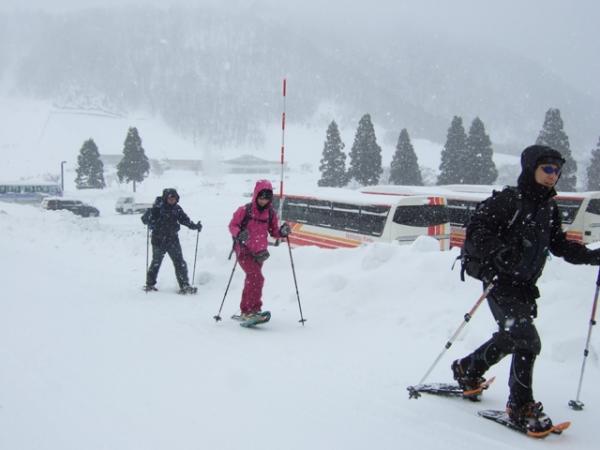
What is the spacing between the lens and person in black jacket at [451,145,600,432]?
3.37 m

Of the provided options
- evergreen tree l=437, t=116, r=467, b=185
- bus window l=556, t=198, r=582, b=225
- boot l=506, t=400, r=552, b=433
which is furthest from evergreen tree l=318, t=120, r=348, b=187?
boot l=506, t=400, r=552, b=433

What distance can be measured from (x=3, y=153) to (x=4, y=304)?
143 m

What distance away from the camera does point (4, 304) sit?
22.3 feet

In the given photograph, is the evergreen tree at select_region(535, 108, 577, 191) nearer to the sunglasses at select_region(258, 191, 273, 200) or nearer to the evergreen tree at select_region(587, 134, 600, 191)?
the evergreen tree at select_region(587, 134, 600, 191)

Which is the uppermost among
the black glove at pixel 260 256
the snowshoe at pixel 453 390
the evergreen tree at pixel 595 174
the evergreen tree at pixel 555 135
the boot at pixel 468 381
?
the evergreen tree at pixel 555 135

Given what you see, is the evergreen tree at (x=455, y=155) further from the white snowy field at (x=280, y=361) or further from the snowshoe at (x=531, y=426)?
the snowshoe at (x=531, y=426)

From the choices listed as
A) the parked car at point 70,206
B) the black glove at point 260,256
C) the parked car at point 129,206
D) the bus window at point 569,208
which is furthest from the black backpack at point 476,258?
the parked car at point 129,206

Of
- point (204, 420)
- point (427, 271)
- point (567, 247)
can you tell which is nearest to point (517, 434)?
point (567, 247)

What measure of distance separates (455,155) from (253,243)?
45.3 meters

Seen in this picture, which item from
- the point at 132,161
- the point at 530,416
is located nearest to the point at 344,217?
the point at 530,416

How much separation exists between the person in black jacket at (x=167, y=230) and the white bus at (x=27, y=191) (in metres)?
51.3

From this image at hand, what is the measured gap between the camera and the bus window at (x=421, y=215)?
14.7m

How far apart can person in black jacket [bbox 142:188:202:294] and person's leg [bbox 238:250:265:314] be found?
2.24 meters

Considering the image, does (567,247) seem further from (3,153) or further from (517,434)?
(3,153)
